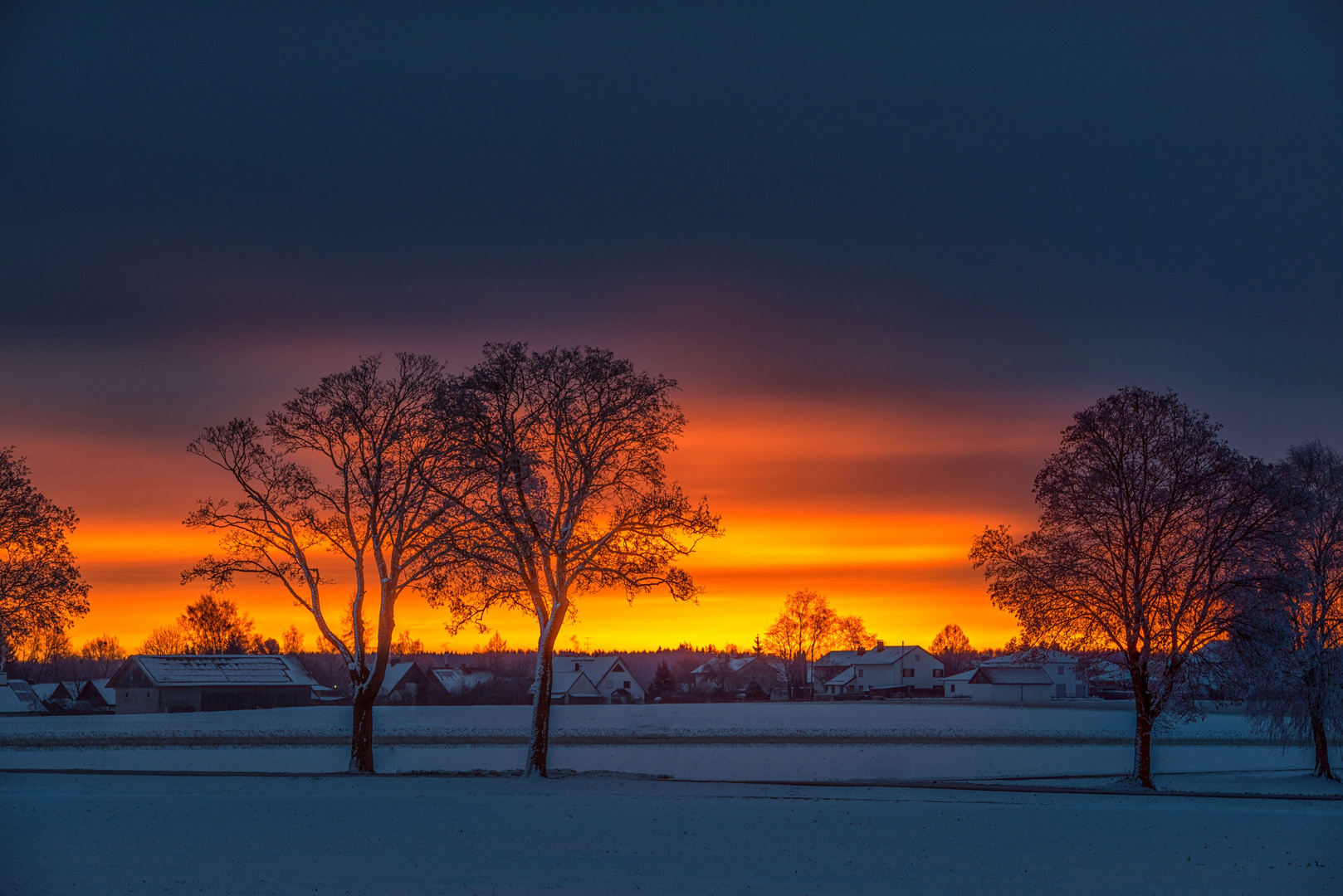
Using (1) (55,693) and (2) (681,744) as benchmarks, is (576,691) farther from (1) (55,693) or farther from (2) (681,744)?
(2) (681,744)

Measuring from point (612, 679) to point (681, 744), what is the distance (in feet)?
300

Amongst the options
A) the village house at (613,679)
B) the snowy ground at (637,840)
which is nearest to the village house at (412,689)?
the village house at (613,679)

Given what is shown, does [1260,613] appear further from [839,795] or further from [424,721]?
[424,721]

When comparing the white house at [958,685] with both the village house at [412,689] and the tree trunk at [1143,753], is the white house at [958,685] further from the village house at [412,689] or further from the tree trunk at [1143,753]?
the tree trunk at [1143,753]

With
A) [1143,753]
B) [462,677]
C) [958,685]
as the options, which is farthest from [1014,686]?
[1143,753]

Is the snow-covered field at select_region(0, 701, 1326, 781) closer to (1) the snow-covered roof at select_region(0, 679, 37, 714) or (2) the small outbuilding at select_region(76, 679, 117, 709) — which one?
(1) the snow-covered roof at select_region(0, 679, 37, 714)

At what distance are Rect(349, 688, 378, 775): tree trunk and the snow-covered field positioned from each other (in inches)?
232

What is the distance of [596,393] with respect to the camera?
37.5 meters

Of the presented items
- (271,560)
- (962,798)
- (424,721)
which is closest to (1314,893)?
(962,798)

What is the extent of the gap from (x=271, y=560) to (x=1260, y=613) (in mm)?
33699

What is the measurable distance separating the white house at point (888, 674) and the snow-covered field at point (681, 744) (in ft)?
192

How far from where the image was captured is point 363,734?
129 feet

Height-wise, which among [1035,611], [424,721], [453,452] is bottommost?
[424,721]

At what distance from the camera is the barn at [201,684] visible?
10869cm
